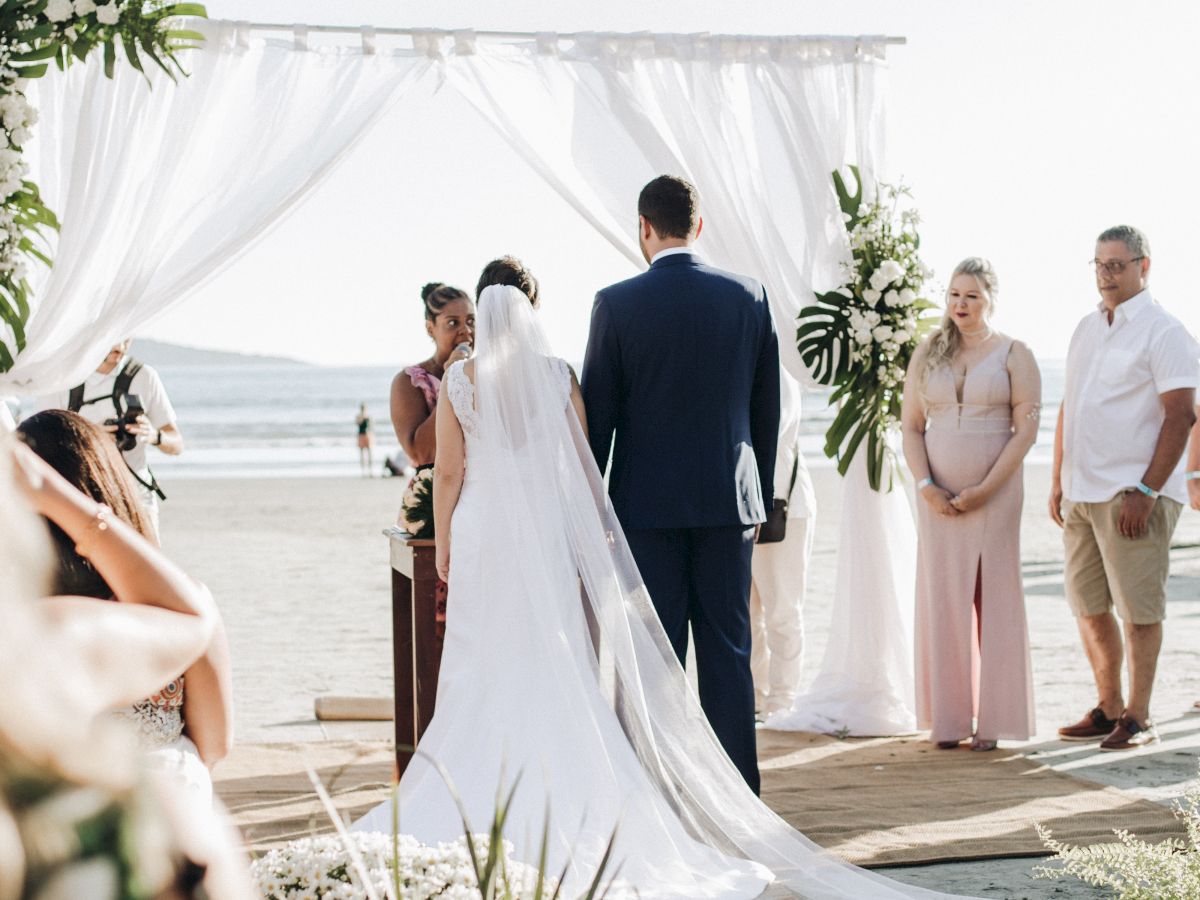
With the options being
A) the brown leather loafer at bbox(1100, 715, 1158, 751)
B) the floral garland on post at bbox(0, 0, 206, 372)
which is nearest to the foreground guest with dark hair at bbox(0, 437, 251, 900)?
the floral garland on post at bbox(0, 0, 206, 372)

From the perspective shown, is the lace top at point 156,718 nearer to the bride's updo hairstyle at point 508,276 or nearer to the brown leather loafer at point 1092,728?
the bride's updo hairstyle at point 508,276

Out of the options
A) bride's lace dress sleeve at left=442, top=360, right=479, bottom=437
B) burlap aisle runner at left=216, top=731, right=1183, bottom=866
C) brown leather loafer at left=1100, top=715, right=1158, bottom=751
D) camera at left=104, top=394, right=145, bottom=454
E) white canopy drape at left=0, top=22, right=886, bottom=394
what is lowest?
burlap aisle runner at left=216, top=731, right=1183, bottom=866

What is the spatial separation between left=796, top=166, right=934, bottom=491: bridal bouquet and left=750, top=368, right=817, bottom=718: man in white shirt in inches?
9.1

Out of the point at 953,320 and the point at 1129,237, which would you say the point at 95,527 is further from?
the point at 1129,237

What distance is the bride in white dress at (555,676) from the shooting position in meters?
3.88

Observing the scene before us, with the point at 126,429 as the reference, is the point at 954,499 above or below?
below

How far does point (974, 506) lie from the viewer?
5.56m

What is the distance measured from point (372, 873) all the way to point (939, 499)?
3.75 m

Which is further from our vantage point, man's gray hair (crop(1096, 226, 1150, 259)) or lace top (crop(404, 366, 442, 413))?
man's gray hair (crop(1096, 226, 1150, 259))

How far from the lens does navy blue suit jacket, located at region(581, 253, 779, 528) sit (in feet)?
14.6

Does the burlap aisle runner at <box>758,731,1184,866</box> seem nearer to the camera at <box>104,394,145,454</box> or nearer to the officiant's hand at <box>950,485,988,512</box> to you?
the officiant's hand at <box>950,485,988,512</box>

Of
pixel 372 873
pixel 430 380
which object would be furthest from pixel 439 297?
pixel 372 873

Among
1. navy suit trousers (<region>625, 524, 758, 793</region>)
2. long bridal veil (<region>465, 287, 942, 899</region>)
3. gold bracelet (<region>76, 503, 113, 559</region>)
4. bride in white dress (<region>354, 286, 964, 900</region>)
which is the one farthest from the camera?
navy suit trousers (<region>625, 524, 758, 793</region>)

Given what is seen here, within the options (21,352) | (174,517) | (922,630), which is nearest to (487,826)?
(922,630)
